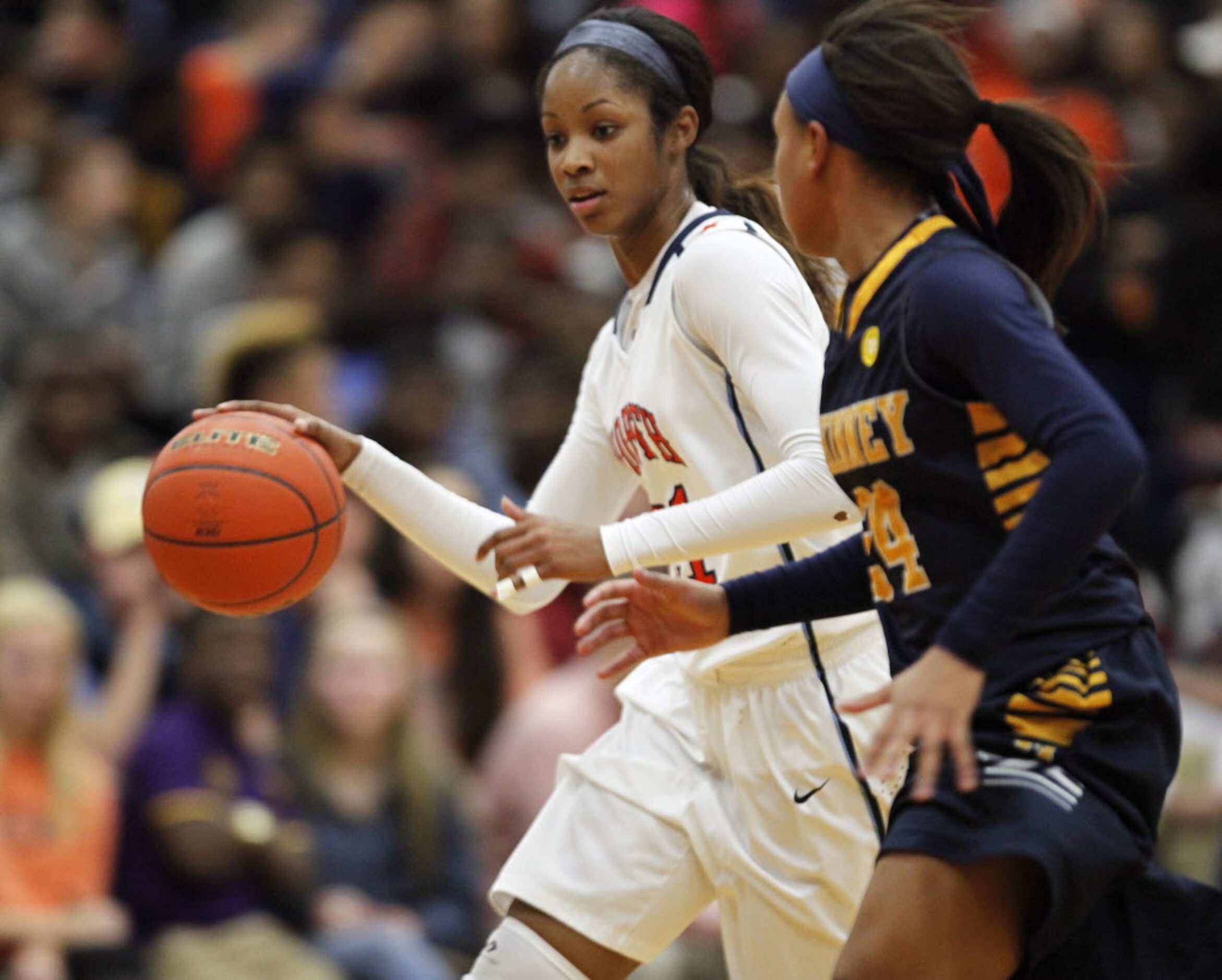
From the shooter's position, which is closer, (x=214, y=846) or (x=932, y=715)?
(x=932, y=715)

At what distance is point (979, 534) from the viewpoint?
126 inches

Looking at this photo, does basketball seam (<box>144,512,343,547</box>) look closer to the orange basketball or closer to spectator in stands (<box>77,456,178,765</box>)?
the orange basketball

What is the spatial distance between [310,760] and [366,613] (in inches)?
26.4

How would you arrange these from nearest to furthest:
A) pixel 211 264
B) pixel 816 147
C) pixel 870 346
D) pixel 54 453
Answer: pixel 870 346 < pixel 816 147 < pixel 54 453 < pixel 211 264

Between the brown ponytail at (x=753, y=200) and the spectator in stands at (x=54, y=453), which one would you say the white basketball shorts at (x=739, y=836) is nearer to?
the brown ponytail at (x=753, y=200)

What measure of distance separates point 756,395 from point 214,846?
9.21 ft

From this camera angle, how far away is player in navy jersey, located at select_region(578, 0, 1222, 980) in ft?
9.57

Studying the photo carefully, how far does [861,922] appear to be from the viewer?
3.16 m

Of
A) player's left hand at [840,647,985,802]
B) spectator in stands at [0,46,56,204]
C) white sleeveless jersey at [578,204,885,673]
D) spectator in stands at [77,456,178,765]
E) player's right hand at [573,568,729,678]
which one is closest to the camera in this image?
player's left hand at [840,647,985,802]

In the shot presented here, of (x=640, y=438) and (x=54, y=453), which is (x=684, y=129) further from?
(x=54, y=453)

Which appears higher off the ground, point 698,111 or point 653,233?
point 698,111

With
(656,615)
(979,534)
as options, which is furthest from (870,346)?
(656,615)

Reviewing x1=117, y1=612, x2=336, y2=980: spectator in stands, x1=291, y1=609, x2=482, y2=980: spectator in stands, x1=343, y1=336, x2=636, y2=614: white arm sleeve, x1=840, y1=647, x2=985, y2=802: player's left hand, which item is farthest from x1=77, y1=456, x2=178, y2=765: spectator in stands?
x1=840, y1=647, x2=985, y2=802: player's left hand

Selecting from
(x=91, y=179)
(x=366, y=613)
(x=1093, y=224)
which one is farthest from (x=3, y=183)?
(x=1093, y=224)
